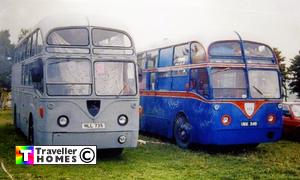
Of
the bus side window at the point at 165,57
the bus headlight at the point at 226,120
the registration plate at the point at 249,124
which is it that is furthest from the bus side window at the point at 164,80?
the registration plate at the point at 249,124

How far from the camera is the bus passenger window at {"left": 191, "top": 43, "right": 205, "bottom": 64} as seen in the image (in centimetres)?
1213

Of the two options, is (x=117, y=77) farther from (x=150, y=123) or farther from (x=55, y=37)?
(x=150, y=123)

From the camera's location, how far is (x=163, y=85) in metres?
14.7

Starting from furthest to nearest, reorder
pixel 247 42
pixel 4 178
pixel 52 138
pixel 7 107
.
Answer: pixel 7 107, pixel 247 42, pixel 52 138, pixel 4 178

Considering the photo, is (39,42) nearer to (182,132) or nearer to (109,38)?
(109,38)

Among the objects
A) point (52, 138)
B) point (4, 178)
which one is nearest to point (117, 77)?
point (52, 138)

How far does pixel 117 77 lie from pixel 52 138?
194 cm

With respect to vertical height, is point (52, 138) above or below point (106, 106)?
below

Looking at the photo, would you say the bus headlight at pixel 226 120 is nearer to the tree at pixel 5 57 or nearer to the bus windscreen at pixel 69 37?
the bus windscreen at pixel 69 37

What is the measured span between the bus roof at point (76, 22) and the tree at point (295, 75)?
31.5 m

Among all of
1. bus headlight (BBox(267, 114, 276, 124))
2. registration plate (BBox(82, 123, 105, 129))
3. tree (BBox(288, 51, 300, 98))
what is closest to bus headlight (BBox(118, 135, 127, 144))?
registration plate (BBox(82, 123, 105, 129))

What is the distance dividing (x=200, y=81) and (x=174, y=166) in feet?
9.94

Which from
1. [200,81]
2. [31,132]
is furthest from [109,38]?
[31,132]

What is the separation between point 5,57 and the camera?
19734mm
